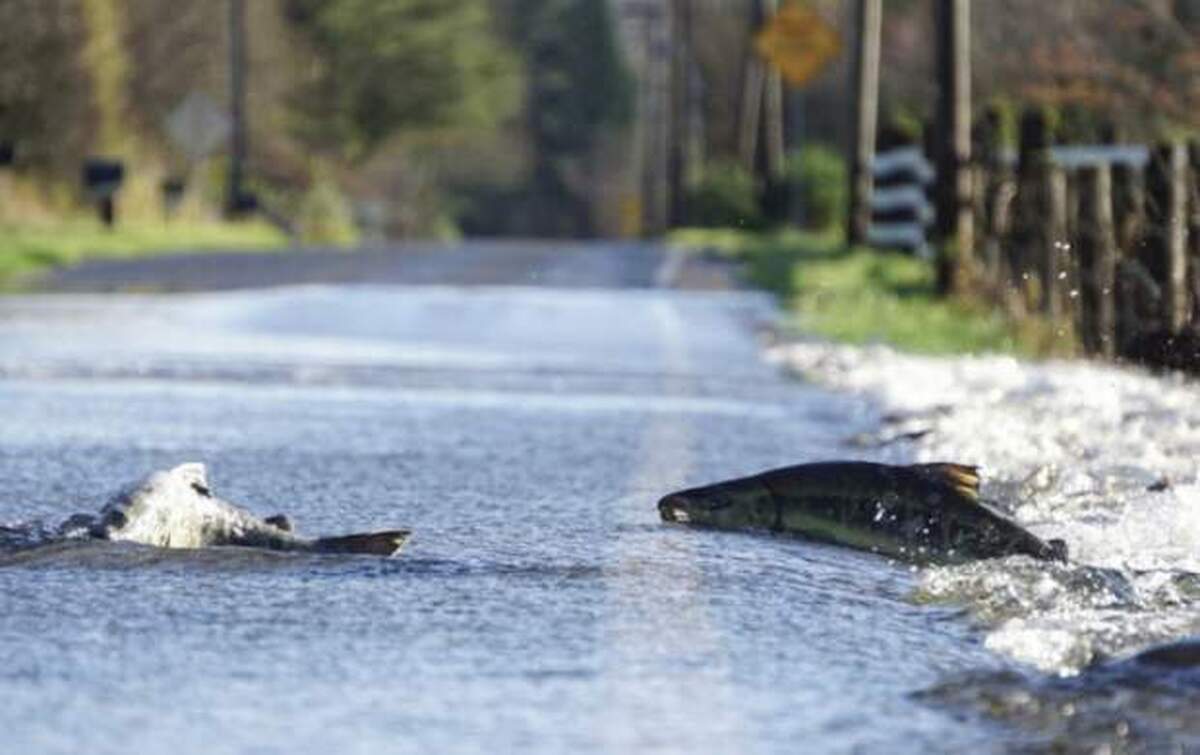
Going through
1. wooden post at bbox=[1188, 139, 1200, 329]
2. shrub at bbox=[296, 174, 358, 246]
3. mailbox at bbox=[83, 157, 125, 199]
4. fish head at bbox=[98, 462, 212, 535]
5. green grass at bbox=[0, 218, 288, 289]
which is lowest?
shrub at bbox=[296, 174, 358, 246]

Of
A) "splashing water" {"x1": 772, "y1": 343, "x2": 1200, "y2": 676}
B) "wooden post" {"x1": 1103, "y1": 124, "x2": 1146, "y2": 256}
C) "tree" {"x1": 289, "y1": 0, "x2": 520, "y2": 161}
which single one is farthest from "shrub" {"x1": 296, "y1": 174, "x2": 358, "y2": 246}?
"splashing water" {"x1": 772, "y1": 343, "x2": 1200, "y2": 676}

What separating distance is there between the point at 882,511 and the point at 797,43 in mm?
37082

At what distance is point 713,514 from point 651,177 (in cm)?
11143

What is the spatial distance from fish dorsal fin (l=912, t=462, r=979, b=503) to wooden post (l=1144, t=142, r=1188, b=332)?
879cm

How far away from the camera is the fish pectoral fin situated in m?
8.05

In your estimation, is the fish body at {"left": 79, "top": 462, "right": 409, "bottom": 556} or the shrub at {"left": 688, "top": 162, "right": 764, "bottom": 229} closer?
the fish body at {"left": 79, "top": 462, "right": 409, "bottom": 556}

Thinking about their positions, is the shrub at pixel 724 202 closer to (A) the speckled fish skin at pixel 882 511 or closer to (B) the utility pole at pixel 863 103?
(B) the utility pole at pixel 863 103

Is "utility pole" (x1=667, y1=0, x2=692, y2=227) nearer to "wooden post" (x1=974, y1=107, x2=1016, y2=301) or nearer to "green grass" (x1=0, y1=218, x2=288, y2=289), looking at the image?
"green grass" (x1=0, y1=218, x2=288, y2=289)

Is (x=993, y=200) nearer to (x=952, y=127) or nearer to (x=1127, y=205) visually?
(x=952, y=127)

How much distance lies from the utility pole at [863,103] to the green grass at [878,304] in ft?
2.39

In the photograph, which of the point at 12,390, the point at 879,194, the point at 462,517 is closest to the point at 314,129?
the point at 879,194

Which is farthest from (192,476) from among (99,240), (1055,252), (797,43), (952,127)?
(797,43)

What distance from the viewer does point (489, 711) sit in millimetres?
5738

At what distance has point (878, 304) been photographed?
1005 inches
